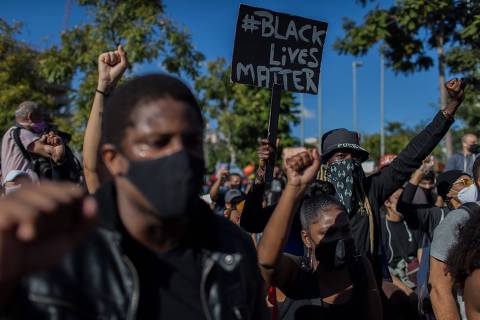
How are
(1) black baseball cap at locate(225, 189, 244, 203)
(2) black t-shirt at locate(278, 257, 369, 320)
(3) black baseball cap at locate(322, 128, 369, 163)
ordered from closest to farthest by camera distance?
(2) black t-shirt at locate(278, 257, 369, 320) → (3) black baseball cap at locate(322, 128, 369, 163) → (1) black baseball cap at locate(225, 189, 244, 203)

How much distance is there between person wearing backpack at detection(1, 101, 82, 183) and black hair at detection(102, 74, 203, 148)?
3042 mm

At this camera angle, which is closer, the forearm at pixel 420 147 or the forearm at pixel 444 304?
the forearm at pixel 444 304

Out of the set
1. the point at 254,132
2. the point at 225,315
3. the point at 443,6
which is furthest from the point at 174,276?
the point at 254,132

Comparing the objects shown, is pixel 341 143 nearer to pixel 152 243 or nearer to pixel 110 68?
pixel 110 68

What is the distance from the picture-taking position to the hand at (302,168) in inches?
92.0

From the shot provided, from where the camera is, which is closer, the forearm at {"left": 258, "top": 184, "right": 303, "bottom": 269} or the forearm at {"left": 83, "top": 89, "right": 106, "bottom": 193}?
the forearm at {"left": 258, "top": 184, "right": 303, "bottom": 269}

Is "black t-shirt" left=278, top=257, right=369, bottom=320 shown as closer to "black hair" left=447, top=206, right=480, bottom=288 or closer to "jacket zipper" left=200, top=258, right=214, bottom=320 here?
"black hair" left=447, top=206, right=480, bottom=288

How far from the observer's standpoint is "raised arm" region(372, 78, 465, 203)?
3.96 metres

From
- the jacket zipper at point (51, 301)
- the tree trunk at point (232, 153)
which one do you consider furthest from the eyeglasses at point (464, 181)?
the tree trunk at point (232, 153)

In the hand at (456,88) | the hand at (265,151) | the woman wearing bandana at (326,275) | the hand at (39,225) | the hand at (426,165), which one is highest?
the hand at (456,88)

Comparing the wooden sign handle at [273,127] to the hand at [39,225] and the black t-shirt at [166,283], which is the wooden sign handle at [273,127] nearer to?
the black t-shirt at [166,283]

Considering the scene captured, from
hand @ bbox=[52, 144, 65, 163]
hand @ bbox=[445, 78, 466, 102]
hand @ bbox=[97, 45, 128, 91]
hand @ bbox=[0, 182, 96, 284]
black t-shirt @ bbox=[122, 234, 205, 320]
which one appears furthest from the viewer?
hand @ bbox=[52, 144, 65, 163]

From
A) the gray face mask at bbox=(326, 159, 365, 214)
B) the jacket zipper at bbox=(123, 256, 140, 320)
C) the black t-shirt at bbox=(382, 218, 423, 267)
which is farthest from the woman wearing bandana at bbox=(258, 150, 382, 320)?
the black t-shirt at bbox=(382, 218, 423, 267)

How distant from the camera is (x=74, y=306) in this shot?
4.99 ft
